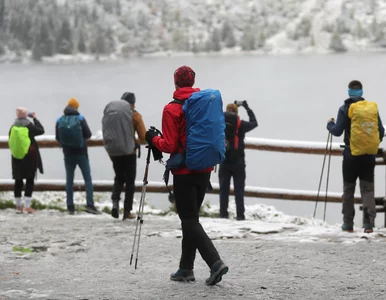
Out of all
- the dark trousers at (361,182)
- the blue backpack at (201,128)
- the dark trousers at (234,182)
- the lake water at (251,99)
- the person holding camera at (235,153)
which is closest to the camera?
the blue backpack at (201,128)

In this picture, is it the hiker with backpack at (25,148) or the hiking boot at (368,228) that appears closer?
the hiking boot at (368,228)

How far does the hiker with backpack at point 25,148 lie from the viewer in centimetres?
948

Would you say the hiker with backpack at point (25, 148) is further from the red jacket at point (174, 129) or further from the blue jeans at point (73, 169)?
the red jacket at point (174, 129)

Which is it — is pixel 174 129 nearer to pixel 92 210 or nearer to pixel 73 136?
pixel 73 136

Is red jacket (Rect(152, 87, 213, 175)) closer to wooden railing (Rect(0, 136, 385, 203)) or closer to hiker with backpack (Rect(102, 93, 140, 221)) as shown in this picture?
hiker with backpack (Rect(102, 93, 140, 221))

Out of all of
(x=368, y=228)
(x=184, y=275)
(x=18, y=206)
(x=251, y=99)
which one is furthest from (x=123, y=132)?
(x=251, y=99)

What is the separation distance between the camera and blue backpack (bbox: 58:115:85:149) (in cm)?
941

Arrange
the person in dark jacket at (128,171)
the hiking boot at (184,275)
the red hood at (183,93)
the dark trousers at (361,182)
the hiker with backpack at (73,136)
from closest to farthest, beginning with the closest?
the red hood at (183,93) < the hiking boot at (184,275) < the dark trousers at (361,182) < the person in dark jacket at (128,171) < the hiker with backpack at (73,136)

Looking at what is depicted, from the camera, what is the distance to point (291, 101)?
91.6m

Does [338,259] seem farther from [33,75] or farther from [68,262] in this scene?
[33,75]

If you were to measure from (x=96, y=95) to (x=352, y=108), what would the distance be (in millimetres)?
101508

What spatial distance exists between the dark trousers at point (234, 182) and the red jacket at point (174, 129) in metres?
4.21

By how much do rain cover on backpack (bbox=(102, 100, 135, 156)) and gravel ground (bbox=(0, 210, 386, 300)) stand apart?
991mm

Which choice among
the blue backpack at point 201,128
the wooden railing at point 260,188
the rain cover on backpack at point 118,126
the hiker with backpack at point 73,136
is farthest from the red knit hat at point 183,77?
the wooden railing at point 260,188
